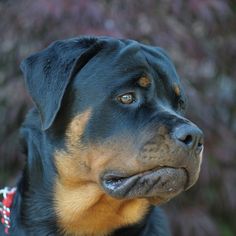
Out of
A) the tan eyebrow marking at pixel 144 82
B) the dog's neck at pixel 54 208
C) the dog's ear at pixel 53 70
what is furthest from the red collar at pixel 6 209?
the tan eyebrow marking at pixel 144 82

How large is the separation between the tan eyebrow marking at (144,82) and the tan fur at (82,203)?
29cm

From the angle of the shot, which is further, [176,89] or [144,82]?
[176,89]

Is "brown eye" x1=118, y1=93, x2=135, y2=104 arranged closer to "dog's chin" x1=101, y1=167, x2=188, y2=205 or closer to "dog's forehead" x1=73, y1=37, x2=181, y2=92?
"dog's forehead" x1=73, y1=37, x2=181, y2=92

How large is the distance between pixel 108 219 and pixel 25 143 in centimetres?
58

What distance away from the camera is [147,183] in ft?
10.2

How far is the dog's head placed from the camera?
310 centimetres

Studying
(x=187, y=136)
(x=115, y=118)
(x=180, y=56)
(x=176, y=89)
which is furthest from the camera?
(x=180, y=56)

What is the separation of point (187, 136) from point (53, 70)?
73 centimetres

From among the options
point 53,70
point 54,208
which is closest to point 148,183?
point 54,208

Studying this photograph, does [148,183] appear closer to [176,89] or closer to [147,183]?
[147,183]

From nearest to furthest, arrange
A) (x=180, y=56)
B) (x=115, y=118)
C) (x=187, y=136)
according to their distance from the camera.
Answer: (x=187, y=136)
(x=115, y=118)
(x=180, y=56)

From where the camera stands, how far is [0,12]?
5266 mm

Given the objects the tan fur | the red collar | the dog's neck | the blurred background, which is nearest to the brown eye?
the tan fur

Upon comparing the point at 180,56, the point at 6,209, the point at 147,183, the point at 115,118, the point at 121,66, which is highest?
the point at 121,66
